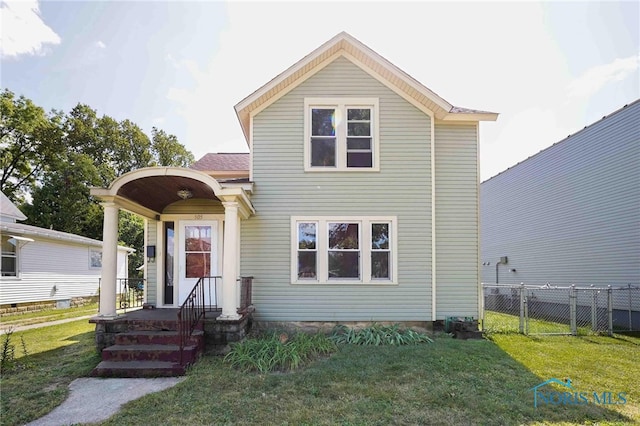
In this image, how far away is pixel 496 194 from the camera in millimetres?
17156

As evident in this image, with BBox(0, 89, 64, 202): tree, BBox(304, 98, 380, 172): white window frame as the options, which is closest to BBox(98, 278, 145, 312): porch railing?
BBox(304, 98, 380, 172): white window frame

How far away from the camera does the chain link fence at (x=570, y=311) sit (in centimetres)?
835

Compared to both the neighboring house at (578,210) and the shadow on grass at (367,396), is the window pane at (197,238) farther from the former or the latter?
the neighboring house at (578,210)

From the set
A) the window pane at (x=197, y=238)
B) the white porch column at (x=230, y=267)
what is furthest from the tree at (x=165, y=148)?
the white porch column at (x=230, y=267)

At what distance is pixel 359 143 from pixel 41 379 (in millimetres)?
7283

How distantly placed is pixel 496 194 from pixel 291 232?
13.4m

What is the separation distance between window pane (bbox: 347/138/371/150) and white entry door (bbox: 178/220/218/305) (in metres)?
3.76

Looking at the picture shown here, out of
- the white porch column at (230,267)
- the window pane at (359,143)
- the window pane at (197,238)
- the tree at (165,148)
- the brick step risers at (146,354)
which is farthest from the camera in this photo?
the tree at (165,148)

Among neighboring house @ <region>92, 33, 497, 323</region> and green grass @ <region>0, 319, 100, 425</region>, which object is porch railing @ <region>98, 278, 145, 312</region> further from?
green grass @ <region>0, 319, 100, 425</region>

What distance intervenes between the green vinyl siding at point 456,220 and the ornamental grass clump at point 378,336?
1011 mm

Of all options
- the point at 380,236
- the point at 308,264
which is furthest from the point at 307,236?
the point at 380,236

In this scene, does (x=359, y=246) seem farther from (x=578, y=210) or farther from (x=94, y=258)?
(x=94, y=258)

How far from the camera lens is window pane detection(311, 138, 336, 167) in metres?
8.05

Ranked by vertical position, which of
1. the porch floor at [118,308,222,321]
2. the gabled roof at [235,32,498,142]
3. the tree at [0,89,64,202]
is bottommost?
the porch floor at [118,308,222,321]
